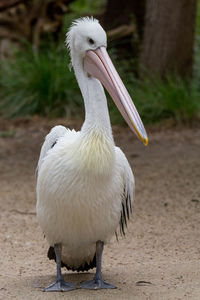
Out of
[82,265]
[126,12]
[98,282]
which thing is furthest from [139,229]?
[126,12]

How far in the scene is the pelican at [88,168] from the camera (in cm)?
368

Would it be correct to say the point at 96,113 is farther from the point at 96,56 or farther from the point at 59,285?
the point at 59,285

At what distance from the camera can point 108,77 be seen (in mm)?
3773

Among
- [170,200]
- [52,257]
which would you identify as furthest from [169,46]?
[52,257]

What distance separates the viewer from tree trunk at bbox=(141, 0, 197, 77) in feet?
30.1

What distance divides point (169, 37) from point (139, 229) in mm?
4567

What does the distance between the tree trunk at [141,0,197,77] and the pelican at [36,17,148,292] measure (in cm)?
553

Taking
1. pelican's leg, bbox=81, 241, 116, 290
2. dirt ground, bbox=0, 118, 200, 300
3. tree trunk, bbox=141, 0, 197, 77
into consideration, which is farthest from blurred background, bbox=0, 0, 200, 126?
pelican's leg, bbox=81, 241, 116, 290

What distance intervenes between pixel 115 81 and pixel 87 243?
1.09 m

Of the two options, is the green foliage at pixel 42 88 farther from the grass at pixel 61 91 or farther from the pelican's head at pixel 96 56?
the pelican's head at pixel 96 56

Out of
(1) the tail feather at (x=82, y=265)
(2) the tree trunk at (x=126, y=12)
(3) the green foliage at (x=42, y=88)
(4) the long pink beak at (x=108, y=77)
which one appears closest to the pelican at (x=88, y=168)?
(4) the long pink beak at (x=108, y=77)

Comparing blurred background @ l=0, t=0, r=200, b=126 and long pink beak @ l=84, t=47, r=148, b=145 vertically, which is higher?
blurred background @ l=0, t=0, r=200, b=126

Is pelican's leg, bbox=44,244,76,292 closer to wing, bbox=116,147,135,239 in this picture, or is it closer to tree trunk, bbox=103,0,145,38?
wing, bbox=116,147,135,239

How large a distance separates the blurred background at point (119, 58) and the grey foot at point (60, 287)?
5.33 metres
